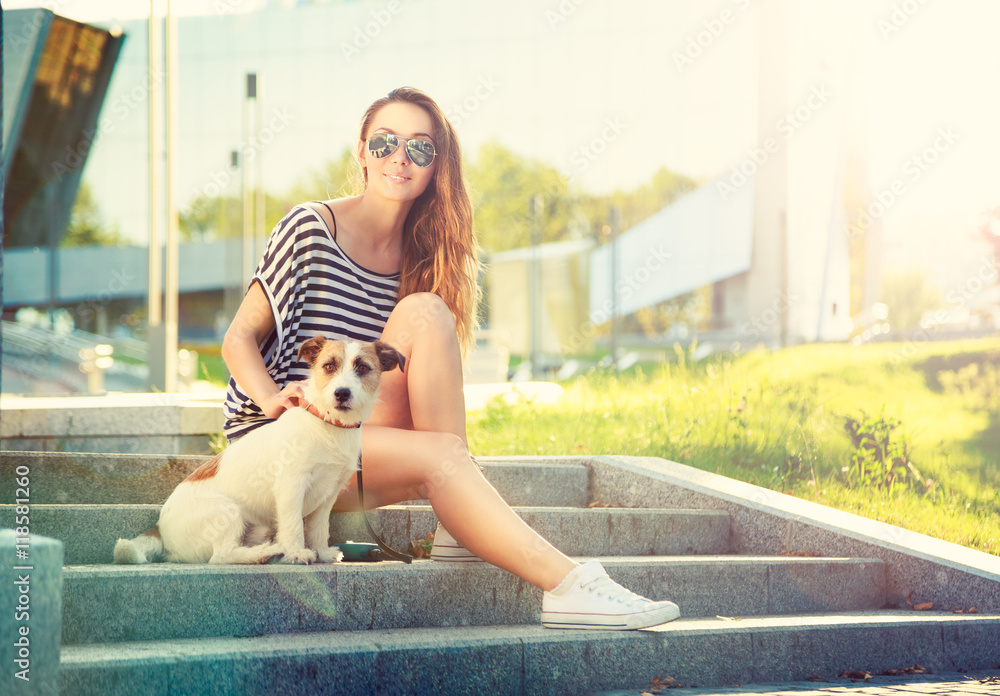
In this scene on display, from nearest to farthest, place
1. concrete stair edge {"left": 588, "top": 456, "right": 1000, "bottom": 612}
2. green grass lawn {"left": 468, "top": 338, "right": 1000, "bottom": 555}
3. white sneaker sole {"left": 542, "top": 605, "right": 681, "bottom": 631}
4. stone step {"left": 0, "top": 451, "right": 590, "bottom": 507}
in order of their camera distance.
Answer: white sneaker sole {"left": 542, "top": 605, "right": 681, "bottom": 631}
concrete stair edge {"left": 588, "top": 456, "right": 1000, "bottom": 612}
stone step {"left": 0, "top": 451, "right": 590, "bottom": 507}
green grass lawn {"left": 468, "top": 338, "right": 1000, "bottom": 555}

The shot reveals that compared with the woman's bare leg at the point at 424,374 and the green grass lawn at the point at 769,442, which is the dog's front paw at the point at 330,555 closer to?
the woman's bare leg at the point at 424,374

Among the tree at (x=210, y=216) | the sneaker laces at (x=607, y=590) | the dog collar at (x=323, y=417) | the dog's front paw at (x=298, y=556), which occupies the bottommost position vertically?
the sneaker laces at (x=607, y=590)

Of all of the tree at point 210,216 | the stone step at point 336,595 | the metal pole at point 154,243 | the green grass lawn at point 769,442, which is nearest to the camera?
the stone step at point 336,595

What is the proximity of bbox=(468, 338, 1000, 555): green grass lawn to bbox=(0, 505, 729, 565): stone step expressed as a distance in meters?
1.68

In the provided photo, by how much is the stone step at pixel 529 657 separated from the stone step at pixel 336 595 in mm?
81

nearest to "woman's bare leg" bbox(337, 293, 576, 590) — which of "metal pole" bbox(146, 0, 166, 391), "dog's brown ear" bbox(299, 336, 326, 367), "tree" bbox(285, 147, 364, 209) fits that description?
"dog's brown ear" bbox(299, 336, 326, 367)

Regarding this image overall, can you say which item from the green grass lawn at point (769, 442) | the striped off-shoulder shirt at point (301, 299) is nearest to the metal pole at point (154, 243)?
the green grass lawn at point (769, 442)

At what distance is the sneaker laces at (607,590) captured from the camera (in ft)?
11.5

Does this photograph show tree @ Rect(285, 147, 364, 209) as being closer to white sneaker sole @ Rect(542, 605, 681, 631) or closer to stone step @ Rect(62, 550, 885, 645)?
stone step @ Rect(62, 550, 885, 645)

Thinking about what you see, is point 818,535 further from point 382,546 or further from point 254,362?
point 254,362

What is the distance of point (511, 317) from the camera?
31766 millimetres

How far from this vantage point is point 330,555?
3672mm

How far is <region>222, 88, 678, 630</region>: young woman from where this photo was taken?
3553mm

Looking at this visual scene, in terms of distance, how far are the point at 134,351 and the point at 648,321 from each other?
1842 centimetres
